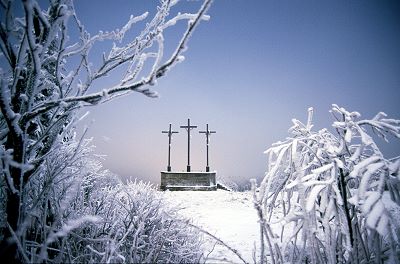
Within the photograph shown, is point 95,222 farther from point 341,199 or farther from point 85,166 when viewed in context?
point 341,199

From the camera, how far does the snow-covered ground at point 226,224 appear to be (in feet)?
12.1

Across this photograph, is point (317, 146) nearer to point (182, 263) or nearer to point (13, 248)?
point (182, 263)

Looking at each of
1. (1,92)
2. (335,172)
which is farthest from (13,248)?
(335,172)

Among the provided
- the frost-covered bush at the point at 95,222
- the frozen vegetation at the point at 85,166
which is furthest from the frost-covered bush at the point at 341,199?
the frost-covered bush at the point at 95,222

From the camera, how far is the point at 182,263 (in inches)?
108

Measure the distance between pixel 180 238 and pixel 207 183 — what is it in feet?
43.1

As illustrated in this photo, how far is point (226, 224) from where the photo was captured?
604 centimetres

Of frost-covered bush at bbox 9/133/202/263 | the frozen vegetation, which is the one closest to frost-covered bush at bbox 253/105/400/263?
the frozen vegetation

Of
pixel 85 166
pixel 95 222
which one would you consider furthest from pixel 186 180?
pixel 85 166

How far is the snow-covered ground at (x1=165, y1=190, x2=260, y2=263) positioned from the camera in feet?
12.1

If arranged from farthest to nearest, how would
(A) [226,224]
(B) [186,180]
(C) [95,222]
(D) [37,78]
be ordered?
(B) [186,180]
(A) [226,224]
(C) [95,222]
(D) [37,78]

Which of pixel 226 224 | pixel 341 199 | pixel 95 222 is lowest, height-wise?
pixel 226 224

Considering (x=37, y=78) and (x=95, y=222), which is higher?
(x=37, y=78)

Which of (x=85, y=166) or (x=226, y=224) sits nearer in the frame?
(x=85, y=166)
